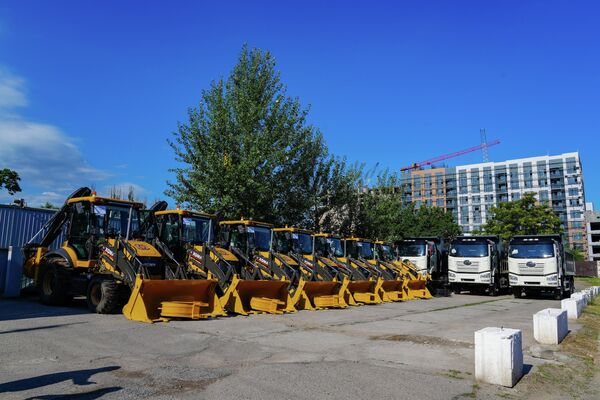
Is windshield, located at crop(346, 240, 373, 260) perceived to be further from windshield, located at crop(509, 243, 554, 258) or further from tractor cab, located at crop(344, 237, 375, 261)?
windshield, located at crop(509, 243, 554, 258)

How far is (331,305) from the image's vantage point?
51.6 ft

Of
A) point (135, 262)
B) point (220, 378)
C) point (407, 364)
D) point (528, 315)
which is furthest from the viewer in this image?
point (528, 315)

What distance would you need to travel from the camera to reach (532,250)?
22.3m

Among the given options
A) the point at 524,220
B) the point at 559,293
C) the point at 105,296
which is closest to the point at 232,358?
the point at 105,296

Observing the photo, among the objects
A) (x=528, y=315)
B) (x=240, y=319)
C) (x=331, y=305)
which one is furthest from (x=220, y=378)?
(x=528, y=315)

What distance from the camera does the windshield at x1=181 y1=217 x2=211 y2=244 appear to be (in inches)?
558

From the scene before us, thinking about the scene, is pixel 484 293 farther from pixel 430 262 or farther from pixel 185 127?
pixel 185 127

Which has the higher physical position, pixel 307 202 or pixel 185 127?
pixel 185 127

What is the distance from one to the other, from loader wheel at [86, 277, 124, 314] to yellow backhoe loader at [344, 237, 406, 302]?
11253 millimetres

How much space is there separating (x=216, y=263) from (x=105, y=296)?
343 centimetres

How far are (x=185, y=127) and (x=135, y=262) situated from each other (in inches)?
534

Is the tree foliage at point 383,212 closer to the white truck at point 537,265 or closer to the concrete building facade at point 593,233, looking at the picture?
the white truck at point 537,265

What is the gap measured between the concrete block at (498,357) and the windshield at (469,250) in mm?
18820

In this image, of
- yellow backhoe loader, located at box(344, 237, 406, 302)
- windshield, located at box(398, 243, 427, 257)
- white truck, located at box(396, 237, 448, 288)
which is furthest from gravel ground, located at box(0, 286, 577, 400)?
windshield, located at box(398, 243, 427, 257)
